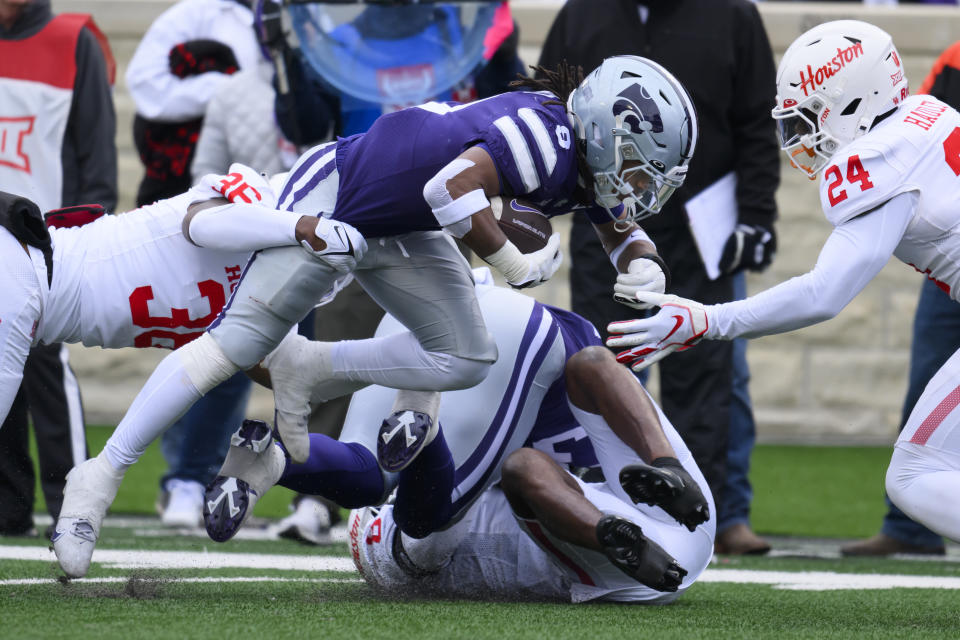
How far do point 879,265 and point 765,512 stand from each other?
10.8 ft

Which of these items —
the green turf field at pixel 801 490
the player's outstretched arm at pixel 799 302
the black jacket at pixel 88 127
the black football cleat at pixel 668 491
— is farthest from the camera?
the green turf field at pixel 801 490

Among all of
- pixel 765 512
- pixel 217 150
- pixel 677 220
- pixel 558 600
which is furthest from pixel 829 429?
pixel 558 600

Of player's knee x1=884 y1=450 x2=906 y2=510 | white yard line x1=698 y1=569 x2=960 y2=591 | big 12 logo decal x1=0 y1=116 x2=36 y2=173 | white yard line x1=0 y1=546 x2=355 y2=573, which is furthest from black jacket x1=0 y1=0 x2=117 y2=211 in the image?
player's knee x1=884 y1=450 x2=906 y2=510

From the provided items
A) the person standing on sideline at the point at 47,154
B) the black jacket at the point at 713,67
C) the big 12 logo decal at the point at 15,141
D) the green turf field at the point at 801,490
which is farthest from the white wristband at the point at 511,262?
the green turf field at the point at 801,490

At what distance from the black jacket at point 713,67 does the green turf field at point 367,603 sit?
129 centimetres

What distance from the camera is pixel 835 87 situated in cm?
389

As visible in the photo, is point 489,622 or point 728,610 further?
point 728,610

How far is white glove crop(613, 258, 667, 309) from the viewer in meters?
3.93

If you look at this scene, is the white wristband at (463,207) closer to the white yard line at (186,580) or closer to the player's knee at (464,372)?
the player's knee at (464,372)

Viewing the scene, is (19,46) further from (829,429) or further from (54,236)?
(829,429)

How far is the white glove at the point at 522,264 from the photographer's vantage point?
3600 millimetres

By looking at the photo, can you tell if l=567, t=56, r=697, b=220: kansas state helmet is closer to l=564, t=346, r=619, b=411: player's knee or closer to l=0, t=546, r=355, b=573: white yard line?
l=564, t=346, r=619, b=411: player's knee

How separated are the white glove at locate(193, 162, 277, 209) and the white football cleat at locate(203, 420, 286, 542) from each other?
1.85ft

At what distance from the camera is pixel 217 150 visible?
5.89 metres
